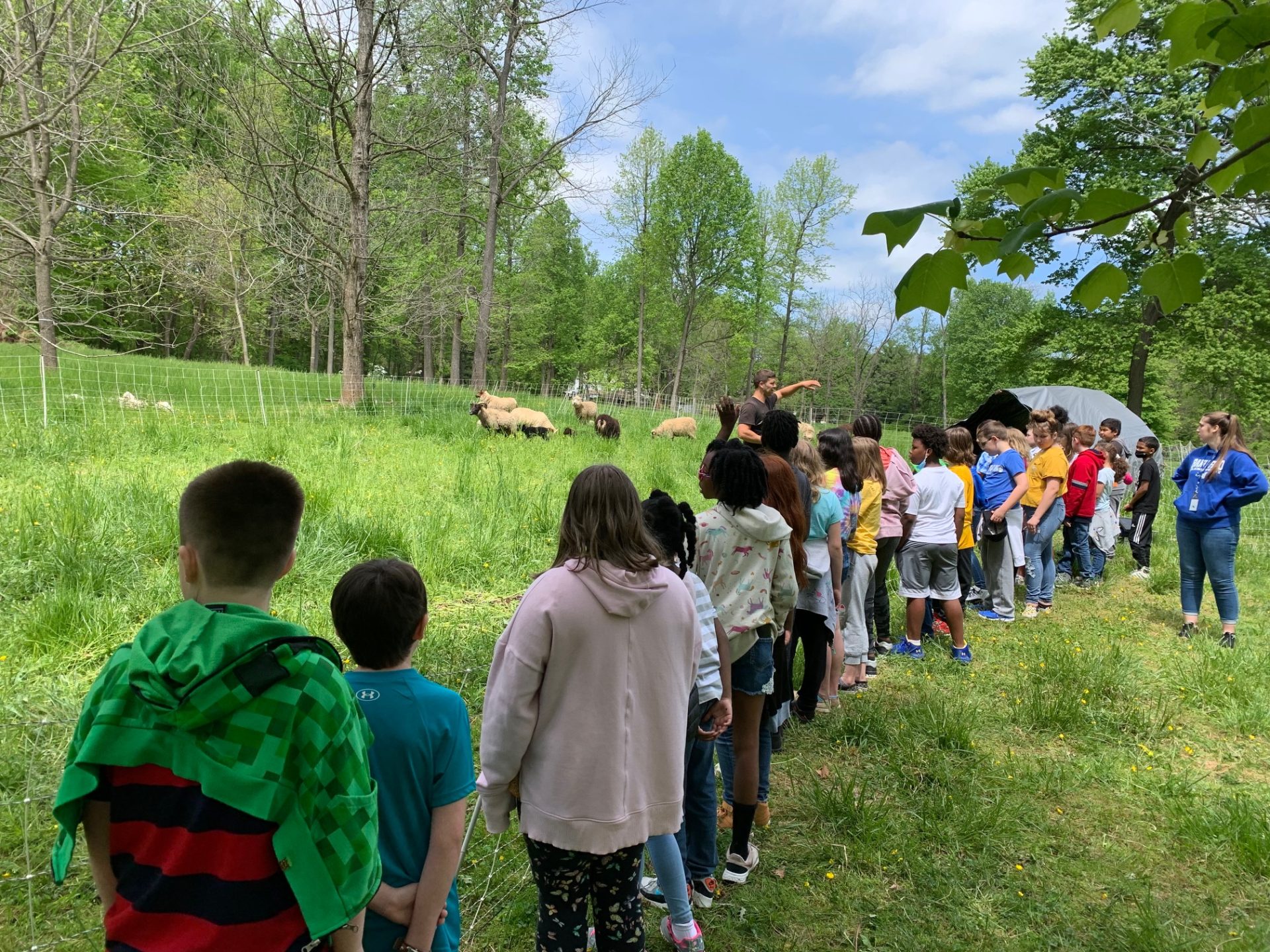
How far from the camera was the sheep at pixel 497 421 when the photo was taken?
45.7ft

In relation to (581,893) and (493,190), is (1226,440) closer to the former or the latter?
(581,893)

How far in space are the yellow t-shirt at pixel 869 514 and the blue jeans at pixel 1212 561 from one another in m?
3.33

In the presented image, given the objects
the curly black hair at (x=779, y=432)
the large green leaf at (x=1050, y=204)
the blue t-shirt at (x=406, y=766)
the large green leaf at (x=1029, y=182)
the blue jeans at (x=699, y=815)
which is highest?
the large green leaf at (x=1029, y=182)

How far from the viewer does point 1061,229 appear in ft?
5.02

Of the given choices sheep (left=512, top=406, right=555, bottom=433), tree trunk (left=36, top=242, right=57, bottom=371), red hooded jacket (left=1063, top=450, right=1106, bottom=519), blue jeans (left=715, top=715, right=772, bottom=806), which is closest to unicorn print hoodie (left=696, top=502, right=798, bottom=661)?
blue jeans (left=715, top=715, right=772, bottom=806)

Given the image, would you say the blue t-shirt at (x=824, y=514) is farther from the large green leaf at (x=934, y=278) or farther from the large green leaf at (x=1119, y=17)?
the large green leaf at (x=934, y=278)

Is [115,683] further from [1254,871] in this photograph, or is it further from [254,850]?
[1254,871]

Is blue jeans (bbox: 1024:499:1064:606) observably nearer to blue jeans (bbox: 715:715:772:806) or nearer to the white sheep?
blue jeans (bbox: 715:715:772:806)

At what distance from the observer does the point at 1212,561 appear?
20.0ft

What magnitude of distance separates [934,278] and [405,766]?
5.32ft

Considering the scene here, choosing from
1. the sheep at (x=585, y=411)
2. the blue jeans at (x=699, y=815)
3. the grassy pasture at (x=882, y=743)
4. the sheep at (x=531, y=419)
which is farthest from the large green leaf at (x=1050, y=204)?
the sheep at (x=585, y=411)

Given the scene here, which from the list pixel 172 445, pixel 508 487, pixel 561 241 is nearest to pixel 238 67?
pixel 172 445

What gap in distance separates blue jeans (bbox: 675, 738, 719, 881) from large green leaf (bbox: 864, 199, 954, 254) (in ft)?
6.62

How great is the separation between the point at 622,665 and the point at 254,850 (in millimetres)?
984
